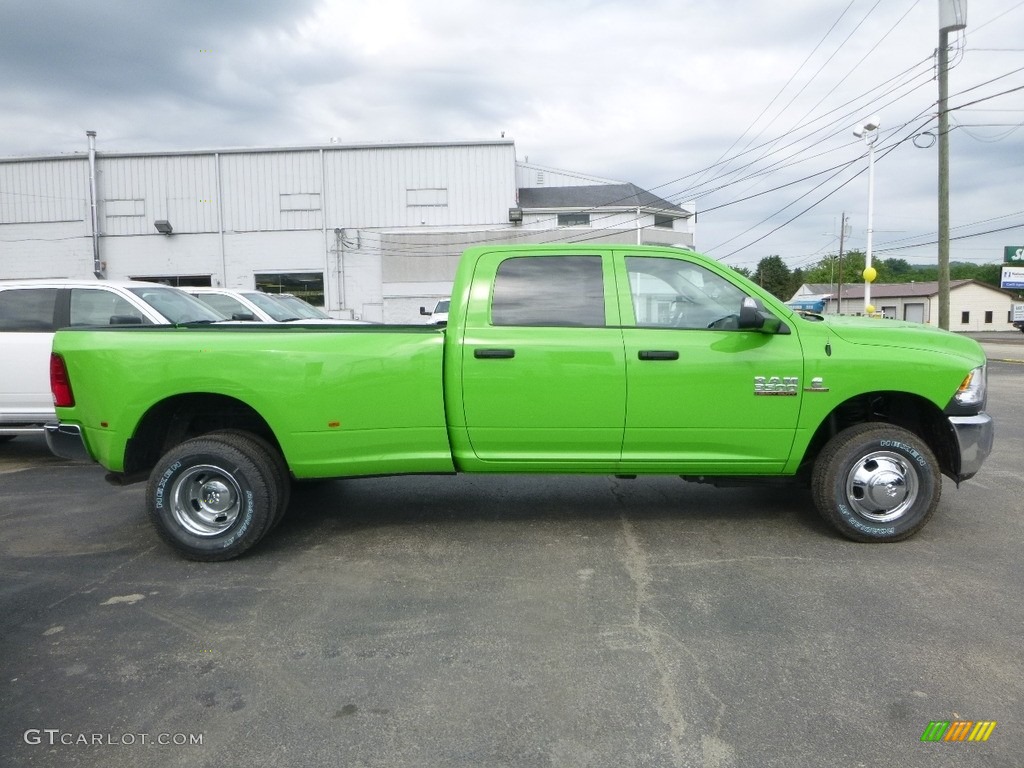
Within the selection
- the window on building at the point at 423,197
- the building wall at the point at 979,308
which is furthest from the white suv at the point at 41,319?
the building wall at the point at 979,308

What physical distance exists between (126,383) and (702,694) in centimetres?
371

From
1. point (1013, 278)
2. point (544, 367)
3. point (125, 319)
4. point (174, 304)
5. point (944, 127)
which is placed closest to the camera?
point (544, 367)

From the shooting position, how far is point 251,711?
2898 millimetres

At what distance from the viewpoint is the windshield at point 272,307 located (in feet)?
41.5

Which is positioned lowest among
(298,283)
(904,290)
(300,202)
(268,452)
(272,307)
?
(268,452)

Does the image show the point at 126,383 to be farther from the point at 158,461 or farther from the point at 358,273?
the point at 358,273

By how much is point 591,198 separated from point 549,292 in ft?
129

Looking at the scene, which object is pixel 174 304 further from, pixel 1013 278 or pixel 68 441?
pixel 1013 278

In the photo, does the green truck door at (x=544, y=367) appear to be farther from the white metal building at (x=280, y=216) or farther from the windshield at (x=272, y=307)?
the white metal building at (x=280, y=216)

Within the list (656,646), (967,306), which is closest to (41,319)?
(656,646)

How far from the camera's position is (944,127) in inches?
747

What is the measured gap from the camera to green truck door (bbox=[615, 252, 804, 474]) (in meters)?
4.59

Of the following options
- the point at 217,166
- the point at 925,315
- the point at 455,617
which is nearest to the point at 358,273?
the point at 217,166

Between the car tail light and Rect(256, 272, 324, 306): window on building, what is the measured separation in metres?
30.0
